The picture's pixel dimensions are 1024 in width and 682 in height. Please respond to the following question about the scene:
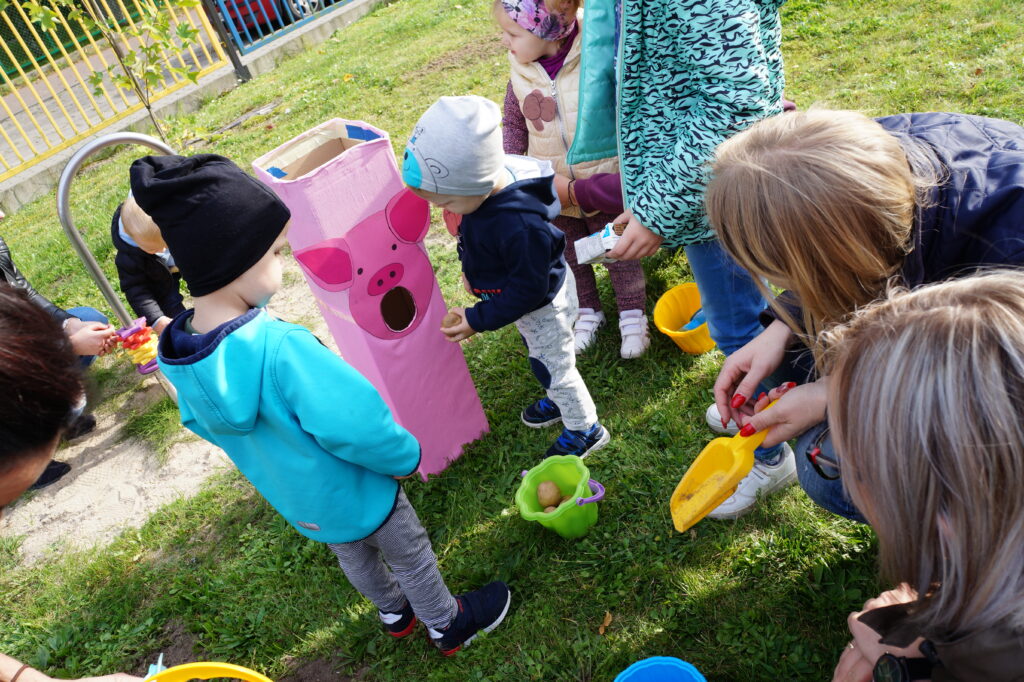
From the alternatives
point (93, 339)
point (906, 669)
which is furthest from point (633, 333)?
point (93, 339)

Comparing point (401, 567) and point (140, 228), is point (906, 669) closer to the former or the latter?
point (401, 567)

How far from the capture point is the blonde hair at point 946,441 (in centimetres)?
87

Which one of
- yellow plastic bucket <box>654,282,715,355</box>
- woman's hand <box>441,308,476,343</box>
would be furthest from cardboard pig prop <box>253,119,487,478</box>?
yellow plastic bucket <box>654,282,715,355</box>

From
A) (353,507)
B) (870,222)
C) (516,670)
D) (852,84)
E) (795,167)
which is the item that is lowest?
(516,670)

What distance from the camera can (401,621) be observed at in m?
2.17

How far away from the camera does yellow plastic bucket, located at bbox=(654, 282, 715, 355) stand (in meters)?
2.78

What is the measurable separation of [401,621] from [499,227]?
1271 mm

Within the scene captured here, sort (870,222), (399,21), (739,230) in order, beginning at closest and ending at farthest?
(870,222), (739,230), (399,21)

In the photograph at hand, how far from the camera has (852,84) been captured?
4312mm

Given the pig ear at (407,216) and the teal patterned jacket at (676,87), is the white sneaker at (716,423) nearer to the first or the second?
the teal patterned jacket at (676,87)

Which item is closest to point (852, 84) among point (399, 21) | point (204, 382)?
point (204, 382)

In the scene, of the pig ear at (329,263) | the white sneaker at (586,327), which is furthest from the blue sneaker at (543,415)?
the pig ear at (329,263)

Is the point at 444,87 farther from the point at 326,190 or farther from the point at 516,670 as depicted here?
the point at 516,670

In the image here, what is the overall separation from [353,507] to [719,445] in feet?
3.18
